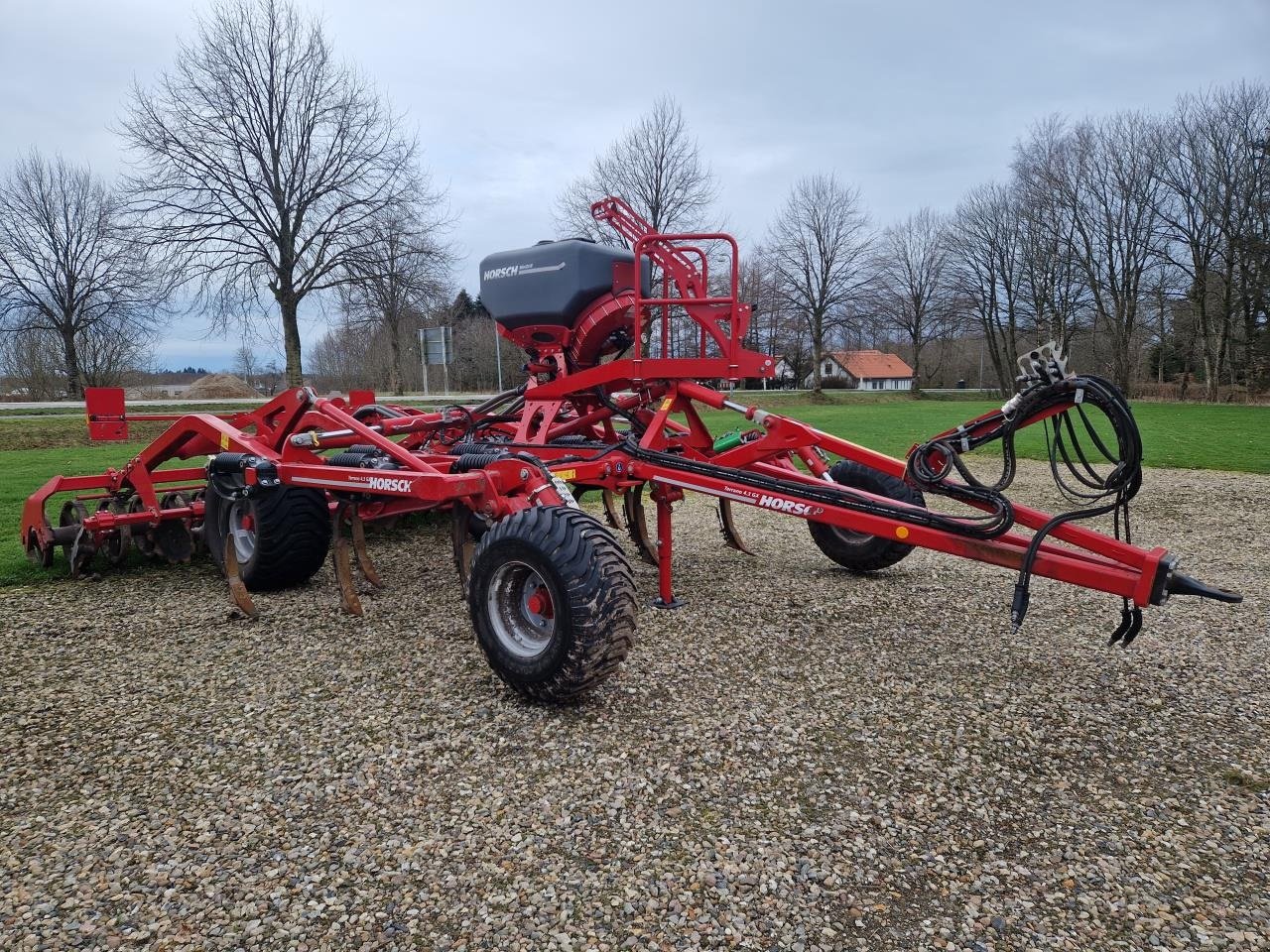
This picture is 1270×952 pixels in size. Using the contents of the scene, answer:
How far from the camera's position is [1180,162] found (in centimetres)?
3562

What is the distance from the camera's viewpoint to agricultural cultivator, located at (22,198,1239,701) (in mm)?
3395

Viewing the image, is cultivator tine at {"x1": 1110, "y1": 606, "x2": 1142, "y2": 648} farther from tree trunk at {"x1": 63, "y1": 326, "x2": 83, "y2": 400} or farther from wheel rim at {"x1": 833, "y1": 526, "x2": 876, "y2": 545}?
tree trunk at {"x1": 63, "y1": 326, "x2": 83, "y2": 400}

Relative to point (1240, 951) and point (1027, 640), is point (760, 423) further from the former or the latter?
point (1240, 951)


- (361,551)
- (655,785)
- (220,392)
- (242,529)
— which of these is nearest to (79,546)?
(242,529)

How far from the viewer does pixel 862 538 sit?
5.99 metres

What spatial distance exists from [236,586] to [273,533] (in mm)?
493

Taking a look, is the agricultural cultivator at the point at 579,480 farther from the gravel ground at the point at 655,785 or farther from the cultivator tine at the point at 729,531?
the gravel ground at the point at 655,785

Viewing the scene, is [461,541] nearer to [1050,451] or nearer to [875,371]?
[1050,451]

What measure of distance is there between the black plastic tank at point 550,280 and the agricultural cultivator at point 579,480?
14mm

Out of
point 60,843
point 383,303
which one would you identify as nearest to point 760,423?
point 60,843

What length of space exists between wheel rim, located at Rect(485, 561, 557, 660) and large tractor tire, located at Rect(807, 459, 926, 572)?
258 cm

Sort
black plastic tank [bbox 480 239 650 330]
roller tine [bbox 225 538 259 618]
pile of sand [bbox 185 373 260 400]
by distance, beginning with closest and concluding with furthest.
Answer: roller tine [bbox 225 538 259 618]
black plastic tank [bbox 480 239 650 330]
pile of sand [bbox 185 373 260 400]

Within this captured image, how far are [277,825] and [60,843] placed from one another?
693mm

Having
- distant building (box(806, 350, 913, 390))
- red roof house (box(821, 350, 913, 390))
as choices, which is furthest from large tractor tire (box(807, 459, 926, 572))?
red roof house (box(821, 350, 913, 390))
